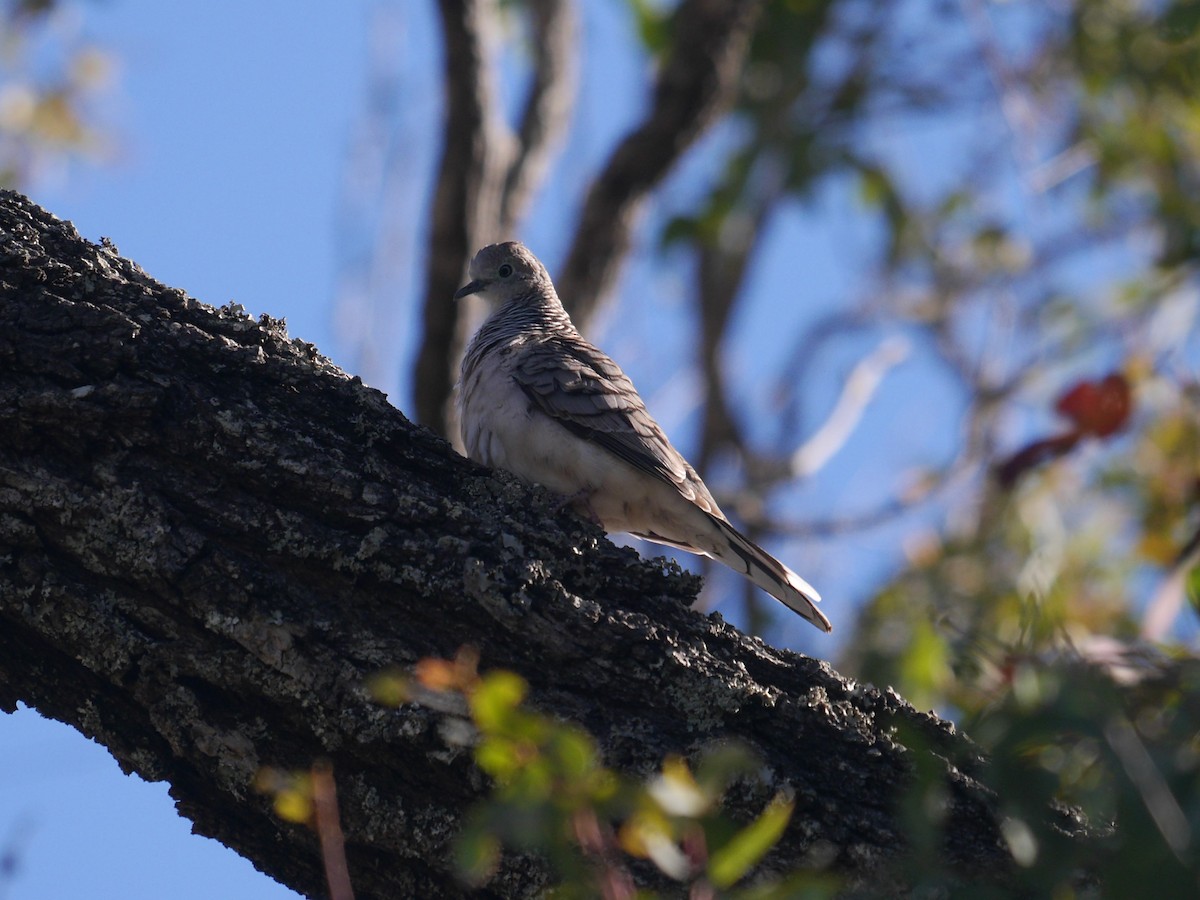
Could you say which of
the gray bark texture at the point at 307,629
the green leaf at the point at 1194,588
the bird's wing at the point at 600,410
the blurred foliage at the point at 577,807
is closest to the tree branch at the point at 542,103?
the bird's wing at the point at 600,410

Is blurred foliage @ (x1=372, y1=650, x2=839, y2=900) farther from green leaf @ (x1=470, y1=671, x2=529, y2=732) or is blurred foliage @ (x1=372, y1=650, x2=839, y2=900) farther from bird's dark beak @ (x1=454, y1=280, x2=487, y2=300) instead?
bird's dark beak @ (x1=454, y1=280, x2=487, y2=300)

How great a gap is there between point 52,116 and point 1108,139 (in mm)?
7988

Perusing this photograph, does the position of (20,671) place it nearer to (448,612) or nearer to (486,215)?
(448,612)

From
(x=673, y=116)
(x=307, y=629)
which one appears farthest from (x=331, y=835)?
(x=673, y=116)

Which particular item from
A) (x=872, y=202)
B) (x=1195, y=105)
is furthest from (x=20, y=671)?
(x=872, y=202)

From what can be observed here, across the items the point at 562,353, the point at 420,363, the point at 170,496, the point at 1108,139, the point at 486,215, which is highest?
the point at 1108,139

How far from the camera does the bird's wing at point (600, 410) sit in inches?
203

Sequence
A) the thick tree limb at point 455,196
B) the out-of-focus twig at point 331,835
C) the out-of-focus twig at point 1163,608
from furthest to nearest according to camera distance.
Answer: the thick tree limb at point 455,196
the out-of-focus twig at point 1163,608
the out-of-focus twig at point 331,835

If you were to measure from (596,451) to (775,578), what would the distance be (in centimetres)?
83

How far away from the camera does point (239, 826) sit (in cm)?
295

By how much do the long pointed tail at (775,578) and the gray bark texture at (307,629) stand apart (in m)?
1.59

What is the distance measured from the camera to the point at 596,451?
514 centimetres

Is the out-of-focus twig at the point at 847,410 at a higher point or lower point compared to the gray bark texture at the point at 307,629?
higher

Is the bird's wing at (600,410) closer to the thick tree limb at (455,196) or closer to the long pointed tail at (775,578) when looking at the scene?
the long pointed tail at (775,578)
